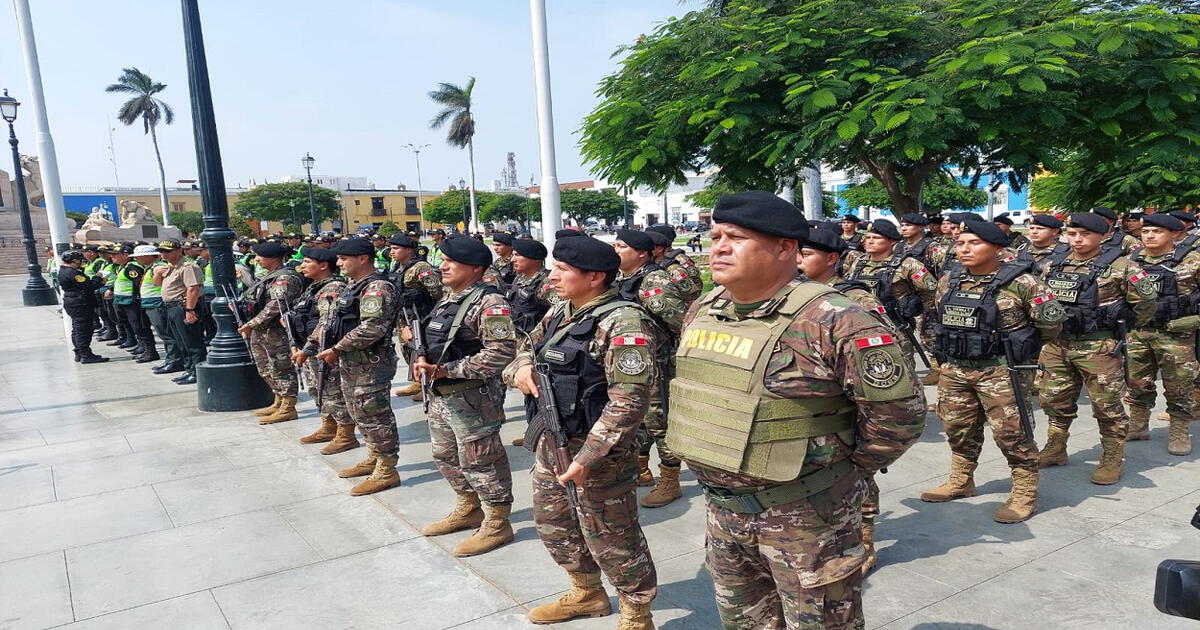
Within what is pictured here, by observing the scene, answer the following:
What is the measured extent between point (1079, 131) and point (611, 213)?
8966cm

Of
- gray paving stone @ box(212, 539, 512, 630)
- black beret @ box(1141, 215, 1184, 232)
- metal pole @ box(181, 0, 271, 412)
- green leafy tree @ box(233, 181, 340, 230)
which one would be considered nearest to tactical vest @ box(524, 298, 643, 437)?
gray paving stone @ box(212, 539, 512, 630)

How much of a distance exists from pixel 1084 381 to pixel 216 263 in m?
8.60

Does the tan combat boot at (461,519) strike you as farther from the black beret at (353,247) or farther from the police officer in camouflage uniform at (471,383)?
the black beret at (353,247)

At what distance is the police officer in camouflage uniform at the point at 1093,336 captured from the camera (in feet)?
17.5

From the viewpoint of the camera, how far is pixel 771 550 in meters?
2.45

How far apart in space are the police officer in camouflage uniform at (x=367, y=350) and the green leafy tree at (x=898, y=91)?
5.80m

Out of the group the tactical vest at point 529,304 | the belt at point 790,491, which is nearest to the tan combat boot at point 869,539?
the belt at point 790,491

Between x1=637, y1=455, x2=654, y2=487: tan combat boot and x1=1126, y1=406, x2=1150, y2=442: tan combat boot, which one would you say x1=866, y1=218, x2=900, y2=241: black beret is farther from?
x1=637, y1=455, x2=654, y2=487: tan combat boot

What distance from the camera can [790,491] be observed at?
94.8 inches

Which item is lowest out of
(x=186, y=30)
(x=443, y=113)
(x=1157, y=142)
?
(x=1157, y=142)

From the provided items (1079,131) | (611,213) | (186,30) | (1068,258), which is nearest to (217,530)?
(186,30)

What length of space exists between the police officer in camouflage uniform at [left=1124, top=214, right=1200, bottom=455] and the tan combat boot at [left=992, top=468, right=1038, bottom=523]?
82.1 inches

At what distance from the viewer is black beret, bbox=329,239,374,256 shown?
5848 mm

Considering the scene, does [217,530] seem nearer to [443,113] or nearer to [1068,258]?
[1068,258]
